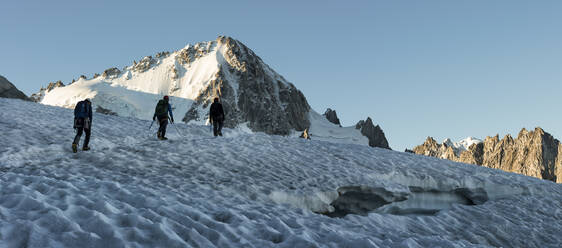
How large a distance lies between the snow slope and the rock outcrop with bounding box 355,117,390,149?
179m

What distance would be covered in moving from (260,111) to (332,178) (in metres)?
174

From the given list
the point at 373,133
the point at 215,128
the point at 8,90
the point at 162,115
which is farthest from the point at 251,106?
the point at 162,115

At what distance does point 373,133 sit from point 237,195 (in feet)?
627

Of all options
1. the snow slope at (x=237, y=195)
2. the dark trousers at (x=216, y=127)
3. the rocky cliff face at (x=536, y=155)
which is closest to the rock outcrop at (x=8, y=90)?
the snow slope at (x=237, y=195)

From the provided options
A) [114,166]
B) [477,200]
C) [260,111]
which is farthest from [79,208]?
[260,111]

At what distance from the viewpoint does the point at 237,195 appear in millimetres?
8586

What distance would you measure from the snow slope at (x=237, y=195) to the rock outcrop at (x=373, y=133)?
178804 millimetres

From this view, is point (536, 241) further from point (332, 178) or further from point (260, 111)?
point (260, 111)

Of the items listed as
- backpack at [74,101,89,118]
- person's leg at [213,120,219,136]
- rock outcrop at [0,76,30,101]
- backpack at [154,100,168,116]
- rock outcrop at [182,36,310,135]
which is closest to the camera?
backpack at [74,101,89,118]

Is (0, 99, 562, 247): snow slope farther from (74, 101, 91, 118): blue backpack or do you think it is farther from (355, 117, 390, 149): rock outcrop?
(355, 117, 390, 149): rock outcrop

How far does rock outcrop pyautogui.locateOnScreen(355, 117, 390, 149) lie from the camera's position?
190 metres

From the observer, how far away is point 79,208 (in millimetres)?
5434

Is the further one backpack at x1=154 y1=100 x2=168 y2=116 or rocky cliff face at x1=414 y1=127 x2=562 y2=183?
rocky cliff face at x1=414 y1=127 x2=562 y2=183

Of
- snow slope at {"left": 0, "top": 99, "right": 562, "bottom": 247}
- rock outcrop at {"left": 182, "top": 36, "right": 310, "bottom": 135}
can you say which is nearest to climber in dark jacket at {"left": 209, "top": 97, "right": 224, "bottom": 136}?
snow slope at {"left": 0, "top": 99, "right": 562, "bottom": 247}
